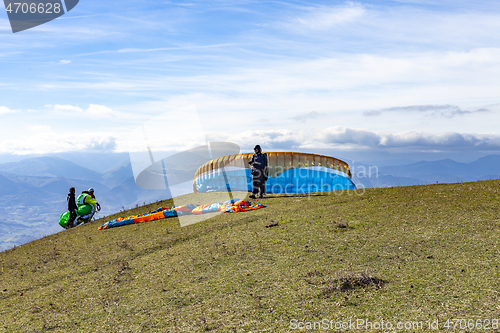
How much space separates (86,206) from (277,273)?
14460mm

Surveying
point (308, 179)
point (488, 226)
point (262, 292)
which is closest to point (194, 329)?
point (262, 292)

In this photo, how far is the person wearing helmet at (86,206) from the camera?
17609 mm

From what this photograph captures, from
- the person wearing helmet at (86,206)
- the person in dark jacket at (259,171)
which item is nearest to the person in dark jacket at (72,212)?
the person wearing helmet at (86,206)

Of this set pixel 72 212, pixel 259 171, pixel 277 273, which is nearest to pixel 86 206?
pixel 72 212

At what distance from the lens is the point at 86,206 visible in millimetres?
17703

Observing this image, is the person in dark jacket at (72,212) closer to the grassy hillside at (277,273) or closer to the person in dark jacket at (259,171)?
the grassy hillside at (277,273)

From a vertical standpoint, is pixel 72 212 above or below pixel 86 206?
below

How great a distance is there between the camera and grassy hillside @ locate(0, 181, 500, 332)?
15.8 ft

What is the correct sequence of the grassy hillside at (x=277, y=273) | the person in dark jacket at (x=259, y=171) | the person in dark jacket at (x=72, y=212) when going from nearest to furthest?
1. the grassy hillside at (x=277, y=273)
2. the person in dark jacket at (x=259, y=171)
3. the person in dark jacket at (x=72, y=212)

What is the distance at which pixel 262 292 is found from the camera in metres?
5.59

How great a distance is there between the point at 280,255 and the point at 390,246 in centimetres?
228

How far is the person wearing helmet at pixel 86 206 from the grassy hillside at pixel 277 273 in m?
6.33

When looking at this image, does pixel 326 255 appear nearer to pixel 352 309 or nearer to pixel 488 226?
pixel 352 309

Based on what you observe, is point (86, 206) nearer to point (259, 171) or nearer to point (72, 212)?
point (72, 212)
